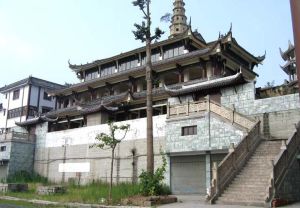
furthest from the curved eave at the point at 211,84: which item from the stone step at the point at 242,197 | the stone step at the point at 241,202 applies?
the stone step at the point at 241,202

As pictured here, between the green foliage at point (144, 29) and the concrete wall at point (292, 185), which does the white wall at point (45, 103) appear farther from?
the concrete wall at point (292, 185)

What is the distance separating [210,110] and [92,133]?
39.8 ft

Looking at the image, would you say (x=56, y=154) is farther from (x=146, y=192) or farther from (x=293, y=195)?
(x=293, y=195)

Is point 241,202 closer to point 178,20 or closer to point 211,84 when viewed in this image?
point 211,84

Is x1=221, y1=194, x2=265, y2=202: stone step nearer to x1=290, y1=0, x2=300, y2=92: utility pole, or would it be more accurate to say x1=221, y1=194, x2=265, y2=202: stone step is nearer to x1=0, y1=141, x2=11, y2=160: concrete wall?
x1=290, y1=0, x2=300, y2=92: utility pole

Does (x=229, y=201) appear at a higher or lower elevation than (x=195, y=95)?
lower

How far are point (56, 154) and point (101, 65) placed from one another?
1245cm

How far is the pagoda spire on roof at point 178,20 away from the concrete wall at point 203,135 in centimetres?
2798

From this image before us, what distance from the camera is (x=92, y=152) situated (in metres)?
29.6

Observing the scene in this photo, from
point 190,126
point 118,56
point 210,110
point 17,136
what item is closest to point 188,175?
point 190,126

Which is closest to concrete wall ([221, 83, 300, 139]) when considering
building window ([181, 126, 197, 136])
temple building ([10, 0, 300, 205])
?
temple building ([10, 0, 300, 205])

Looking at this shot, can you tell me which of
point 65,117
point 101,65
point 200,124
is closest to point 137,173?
point 200,124

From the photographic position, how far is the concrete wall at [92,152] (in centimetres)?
2594

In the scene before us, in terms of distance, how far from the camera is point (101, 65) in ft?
136
